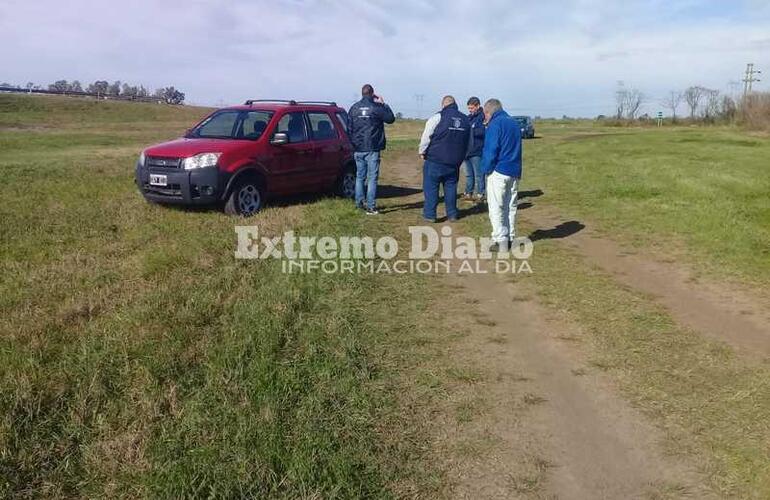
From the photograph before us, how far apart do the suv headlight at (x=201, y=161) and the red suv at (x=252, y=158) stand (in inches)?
0.6

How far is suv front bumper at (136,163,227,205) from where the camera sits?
900 centimetres

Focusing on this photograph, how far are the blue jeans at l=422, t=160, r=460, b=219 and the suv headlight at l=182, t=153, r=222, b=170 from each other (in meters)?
3.13

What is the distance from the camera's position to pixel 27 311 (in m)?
4.98

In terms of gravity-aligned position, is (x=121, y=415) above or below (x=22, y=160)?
below

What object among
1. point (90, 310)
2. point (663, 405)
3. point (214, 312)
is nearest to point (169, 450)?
point (214, 312)

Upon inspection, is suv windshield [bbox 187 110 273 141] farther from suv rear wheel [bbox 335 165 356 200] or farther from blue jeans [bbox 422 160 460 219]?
blue jeans [bbox 422 160 460 219]

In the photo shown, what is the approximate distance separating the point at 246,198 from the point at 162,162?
1344mm

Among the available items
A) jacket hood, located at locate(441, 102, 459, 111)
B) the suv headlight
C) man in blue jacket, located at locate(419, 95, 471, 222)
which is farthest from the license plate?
jacket hood, located at locate(441, 102, 459, 111)

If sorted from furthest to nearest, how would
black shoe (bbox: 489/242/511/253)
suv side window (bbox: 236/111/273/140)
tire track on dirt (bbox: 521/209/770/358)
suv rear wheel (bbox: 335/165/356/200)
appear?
suv rear wheel (bbox: 335/165/356/200) → suv side window (bbox: 236/111/273/140) → black shoe (bbox: 489/242/511/253) → tire track on dirt (bbox: 521/209/770/358)

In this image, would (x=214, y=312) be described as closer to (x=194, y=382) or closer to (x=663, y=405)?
(x=194, y=382)

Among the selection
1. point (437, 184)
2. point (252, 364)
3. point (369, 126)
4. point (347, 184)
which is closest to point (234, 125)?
point (369, 126)

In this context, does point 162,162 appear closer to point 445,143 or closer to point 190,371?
point 445,143

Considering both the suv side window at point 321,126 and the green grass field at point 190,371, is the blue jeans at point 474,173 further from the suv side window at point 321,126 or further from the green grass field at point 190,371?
the green grass field at point 190,371

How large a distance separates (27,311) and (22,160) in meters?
16.3
